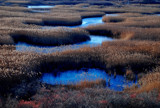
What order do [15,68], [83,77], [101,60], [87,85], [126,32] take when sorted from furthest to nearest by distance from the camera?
[126,32] → [101,60] → [83,77] → [15,68] → [87,85]

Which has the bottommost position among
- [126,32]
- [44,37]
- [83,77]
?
[83,77]

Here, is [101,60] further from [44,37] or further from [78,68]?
[44,37]

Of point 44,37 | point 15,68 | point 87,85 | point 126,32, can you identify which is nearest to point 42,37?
point 44,37

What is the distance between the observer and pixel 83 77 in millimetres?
11242

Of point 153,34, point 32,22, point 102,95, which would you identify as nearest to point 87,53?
point 102,95

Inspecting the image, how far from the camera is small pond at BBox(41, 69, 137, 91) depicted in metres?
10.5

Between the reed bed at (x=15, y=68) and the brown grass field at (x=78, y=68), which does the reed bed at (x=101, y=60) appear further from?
the reed bed at (x=15, y=68)

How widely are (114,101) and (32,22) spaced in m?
21.1

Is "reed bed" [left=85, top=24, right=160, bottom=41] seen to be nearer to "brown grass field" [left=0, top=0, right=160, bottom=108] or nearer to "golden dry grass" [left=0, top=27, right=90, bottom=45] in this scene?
"brown grass field" [left=0, top=0, right=160, bottom=108]

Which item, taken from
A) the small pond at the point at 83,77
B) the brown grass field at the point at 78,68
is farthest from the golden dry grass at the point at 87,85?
the small pond at the point at 83,77

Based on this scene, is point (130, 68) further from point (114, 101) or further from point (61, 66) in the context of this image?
point (114, 101)

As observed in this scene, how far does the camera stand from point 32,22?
2614 cm

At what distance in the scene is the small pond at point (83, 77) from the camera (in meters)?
10.5

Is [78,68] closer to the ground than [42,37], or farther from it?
closer to the ground
